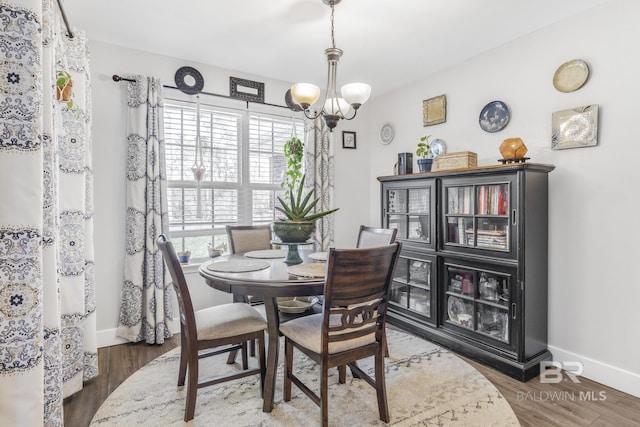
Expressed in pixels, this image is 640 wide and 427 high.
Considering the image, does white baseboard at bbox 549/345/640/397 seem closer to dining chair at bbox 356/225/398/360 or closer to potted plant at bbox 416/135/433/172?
dining chair at bbox 356/225/398/360

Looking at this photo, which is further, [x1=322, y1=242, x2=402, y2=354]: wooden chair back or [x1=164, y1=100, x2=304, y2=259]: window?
[x1=164, y1=100, x2=304, y2=259]: window

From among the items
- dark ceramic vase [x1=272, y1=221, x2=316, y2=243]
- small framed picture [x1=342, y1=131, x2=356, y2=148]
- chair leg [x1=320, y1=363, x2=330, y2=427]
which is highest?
small framed picture [x1=342, y1=131, x2=356, y2=148]

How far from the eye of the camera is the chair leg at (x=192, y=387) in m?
1.82

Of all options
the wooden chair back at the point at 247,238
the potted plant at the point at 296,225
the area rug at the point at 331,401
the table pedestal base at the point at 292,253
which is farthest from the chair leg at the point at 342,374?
the wooden chair back at the point at 247,238

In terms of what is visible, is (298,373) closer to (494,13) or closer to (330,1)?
(330,1)

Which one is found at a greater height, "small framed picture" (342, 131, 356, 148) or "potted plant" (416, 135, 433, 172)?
"small framed picture" (342, 131, 356, 148)

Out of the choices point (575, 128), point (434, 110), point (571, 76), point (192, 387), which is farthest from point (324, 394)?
point (434, 110)

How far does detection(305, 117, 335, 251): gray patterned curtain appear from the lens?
12.5 feet

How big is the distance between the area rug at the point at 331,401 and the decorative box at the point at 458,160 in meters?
1.55

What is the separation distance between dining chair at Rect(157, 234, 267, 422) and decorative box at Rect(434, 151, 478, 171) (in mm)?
1964

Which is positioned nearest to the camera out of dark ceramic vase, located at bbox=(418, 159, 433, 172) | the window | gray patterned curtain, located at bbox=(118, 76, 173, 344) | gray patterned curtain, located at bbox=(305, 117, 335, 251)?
gray patterned curtain, located at bbox=(118, 76, 173, 344)

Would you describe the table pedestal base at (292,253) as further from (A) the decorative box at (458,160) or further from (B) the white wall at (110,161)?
(B) the white wall at (110,161)

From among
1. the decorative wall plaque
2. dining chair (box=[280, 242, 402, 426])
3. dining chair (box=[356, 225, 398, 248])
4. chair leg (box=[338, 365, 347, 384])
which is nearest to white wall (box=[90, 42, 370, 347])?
the decorative wall plaque

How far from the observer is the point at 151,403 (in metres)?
2.01
